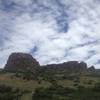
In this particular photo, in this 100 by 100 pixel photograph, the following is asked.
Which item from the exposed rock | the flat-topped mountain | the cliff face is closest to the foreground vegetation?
the flat-topped mountain

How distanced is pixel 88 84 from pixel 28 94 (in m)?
25.5

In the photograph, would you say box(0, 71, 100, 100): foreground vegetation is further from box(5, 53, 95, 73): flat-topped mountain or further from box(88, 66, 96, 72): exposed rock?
box(88, 66, 96, 72): exposed rock

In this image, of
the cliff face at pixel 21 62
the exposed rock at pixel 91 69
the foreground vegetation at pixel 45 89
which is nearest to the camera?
the foreground vegetation at pixel 45 89

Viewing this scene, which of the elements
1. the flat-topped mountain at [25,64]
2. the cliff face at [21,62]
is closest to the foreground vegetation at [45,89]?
the flat-topped mountain at [25,64]

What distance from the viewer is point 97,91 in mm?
84750

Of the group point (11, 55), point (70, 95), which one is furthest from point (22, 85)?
point (11, 55)

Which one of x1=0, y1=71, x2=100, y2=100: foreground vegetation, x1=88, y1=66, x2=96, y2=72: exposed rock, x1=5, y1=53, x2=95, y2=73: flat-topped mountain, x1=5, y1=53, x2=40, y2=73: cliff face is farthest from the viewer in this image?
x1=88, y1=66, x2=96, y2=72: exposed rock

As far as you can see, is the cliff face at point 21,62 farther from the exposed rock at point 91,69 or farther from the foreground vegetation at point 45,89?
the foreground vegetation at point 45,89

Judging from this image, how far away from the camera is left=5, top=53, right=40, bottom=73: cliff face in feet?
526

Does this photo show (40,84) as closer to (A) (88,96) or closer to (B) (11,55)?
(A) (88,96)

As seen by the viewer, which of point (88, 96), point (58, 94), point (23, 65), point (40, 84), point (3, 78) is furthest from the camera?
point (23, 65)

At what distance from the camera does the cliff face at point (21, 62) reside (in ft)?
526

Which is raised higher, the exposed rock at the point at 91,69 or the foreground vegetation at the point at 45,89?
the exposed rock at the point at 91,69

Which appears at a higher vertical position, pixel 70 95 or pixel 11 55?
pixel 11 55
